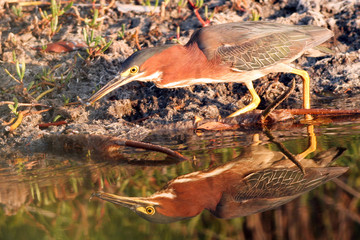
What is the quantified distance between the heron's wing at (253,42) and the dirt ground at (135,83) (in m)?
0.61

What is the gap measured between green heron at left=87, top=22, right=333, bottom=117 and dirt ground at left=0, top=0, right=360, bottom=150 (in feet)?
1.45

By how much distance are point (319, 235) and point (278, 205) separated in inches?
16.7

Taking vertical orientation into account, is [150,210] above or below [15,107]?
below

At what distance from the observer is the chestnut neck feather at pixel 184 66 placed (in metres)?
4.64

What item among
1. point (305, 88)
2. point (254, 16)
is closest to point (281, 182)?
point (305, 88)

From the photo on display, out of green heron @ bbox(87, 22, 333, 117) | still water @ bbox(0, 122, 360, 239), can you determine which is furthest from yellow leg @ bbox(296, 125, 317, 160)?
green heron @ bbox(87, 22, 333, 117)

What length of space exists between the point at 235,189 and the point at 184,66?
6.49ft

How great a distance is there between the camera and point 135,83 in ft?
18.6

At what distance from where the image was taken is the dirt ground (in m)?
5.11

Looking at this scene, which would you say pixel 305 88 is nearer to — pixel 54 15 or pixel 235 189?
pixel 235 189

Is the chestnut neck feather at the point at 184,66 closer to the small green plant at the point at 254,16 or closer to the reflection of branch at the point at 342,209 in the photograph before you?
the small green plant at the point at 254,16

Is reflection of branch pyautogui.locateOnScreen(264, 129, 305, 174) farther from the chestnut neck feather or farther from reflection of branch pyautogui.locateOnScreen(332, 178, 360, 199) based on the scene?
the chestnut neck feather

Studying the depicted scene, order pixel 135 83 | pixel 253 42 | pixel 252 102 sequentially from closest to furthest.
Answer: pixel 253 42 < pixel 252 102 < pixel 135 83

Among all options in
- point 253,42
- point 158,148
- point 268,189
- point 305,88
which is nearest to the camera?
point 268,189
